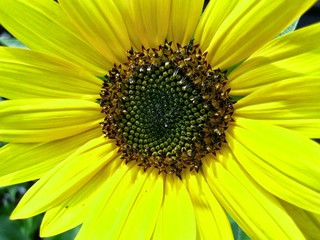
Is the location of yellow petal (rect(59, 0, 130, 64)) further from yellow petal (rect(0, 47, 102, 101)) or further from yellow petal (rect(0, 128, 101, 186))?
yellow petal (rect(0, 128, 101, 186))

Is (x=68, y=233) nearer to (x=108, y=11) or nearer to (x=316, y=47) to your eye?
(x=108, y=11)

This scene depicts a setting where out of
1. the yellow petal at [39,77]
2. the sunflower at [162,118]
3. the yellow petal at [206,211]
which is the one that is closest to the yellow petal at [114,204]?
the sunflower at [162,118]

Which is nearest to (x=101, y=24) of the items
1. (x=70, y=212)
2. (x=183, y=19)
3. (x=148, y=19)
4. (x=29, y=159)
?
(x=148, y=19)

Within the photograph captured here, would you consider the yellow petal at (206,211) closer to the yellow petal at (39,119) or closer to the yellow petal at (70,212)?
the yellow petal at (70,212)

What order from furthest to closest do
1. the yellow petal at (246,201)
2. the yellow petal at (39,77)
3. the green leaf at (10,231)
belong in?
Result: 1. the green leaf at (10,231)
2. the yellow petal at (39,77)
3. the yellow petal at (246,201)

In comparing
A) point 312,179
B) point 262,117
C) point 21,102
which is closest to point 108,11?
point 21,102

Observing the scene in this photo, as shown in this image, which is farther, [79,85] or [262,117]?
[79,85]
